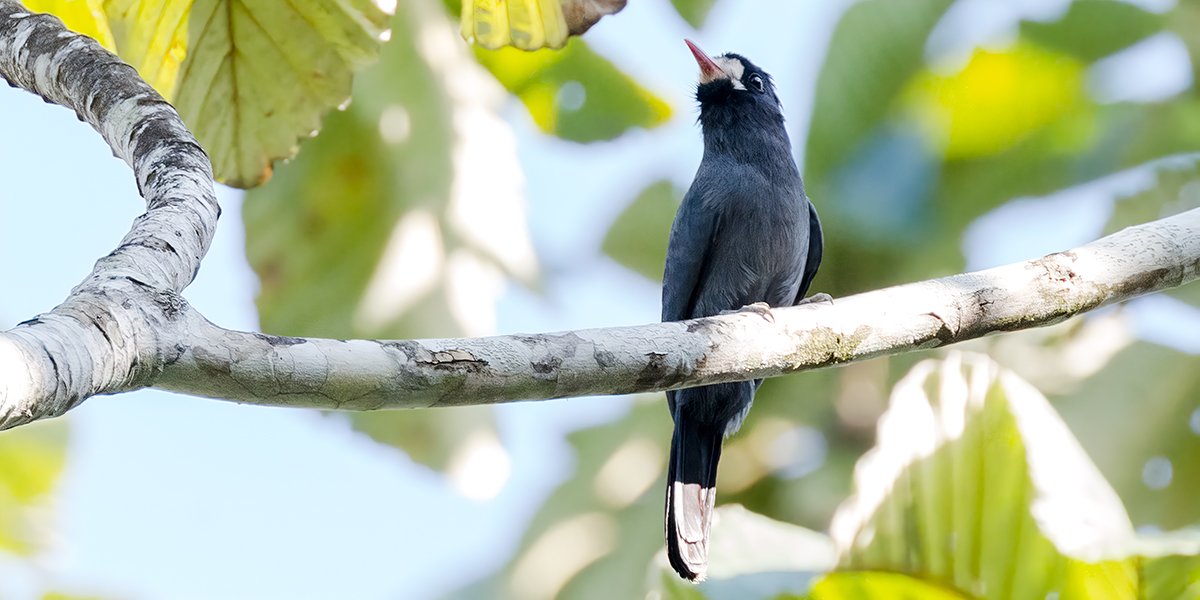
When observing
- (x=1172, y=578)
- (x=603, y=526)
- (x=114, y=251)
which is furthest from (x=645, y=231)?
(x=114, y=251)

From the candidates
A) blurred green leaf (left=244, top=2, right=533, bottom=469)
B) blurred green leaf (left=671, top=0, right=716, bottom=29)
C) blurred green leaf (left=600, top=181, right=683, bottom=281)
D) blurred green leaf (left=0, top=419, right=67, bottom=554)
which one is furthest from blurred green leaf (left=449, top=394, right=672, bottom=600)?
blurred green leaf (left=0, top=419, right=67, bottom=554)

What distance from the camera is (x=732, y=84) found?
2.94 metres

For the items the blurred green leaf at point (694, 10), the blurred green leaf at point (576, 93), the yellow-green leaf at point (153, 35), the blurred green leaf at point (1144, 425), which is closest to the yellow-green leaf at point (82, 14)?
the yellow-green leaf at point (153, 35)

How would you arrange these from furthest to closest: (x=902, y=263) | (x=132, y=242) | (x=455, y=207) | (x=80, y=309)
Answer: (x=902, y=263)
(x=455, y=207)
(x=132, y=242)
(x=80, y=309)

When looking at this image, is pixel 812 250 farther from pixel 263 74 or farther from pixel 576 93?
pixel 263 74

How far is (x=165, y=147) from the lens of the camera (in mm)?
1596

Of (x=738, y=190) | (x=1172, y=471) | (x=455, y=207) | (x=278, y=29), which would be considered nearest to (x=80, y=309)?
(x=278, y=29)

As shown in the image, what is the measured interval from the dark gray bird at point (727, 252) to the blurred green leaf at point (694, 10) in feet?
2.94

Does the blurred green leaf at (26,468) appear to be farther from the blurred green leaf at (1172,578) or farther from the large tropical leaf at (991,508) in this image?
the blurred green leaf at (1172,578)

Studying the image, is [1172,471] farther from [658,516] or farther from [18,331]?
[18,331]

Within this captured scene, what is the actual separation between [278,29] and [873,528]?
7.32 feet

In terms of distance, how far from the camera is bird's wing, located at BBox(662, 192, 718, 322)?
8.62ft

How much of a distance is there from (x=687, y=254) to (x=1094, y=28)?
2.71 metres

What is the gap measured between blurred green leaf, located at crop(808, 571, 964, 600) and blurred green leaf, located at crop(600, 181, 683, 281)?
283 cm
